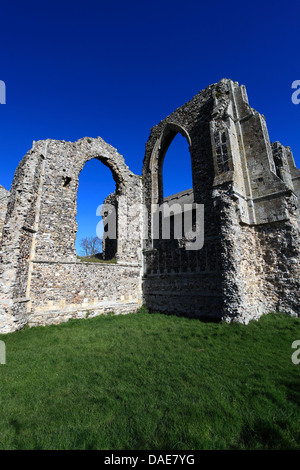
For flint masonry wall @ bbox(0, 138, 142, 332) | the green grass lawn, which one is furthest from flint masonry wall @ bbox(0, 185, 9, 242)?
the green grass lawn

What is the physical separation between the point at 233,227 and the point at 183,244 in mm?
2723

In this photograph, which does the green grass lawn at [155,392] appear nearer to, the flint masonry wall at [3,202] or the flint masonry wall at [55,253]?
the flint masonry wall at [55,253]

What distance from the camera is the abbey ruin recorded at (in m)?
8.12

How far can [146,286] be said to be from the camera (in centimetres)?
1202

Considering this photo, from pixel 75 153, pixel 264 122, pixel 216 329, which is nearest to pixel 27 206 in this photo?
pixel 75 153

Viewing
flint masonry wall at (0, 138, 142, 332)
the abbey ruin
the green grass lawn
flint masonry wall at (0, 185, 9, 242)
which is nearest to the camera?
the green grass lawn

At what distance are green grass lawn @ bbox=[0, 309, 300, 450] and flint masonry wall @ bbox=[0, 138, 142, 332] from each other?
246 cm

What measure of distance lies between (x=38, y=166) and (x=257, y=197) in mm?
9934

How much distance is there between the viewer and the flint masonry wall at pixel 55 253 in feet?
28.2

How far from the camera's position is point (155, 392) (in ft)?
11.7

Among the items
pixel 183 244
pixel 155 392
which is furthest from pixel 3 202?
pixel 155 392

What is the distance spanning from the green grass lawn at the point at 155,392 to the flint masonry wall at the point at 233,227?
70.5 inches

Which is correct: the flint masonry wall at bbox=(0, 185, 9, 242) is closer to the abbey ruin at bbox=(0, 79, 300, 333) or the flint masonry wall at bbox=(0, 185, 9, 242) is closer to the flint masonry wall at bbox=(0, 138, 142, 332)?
the abbey ruin at bbox=(0, 79, 300, 333)
